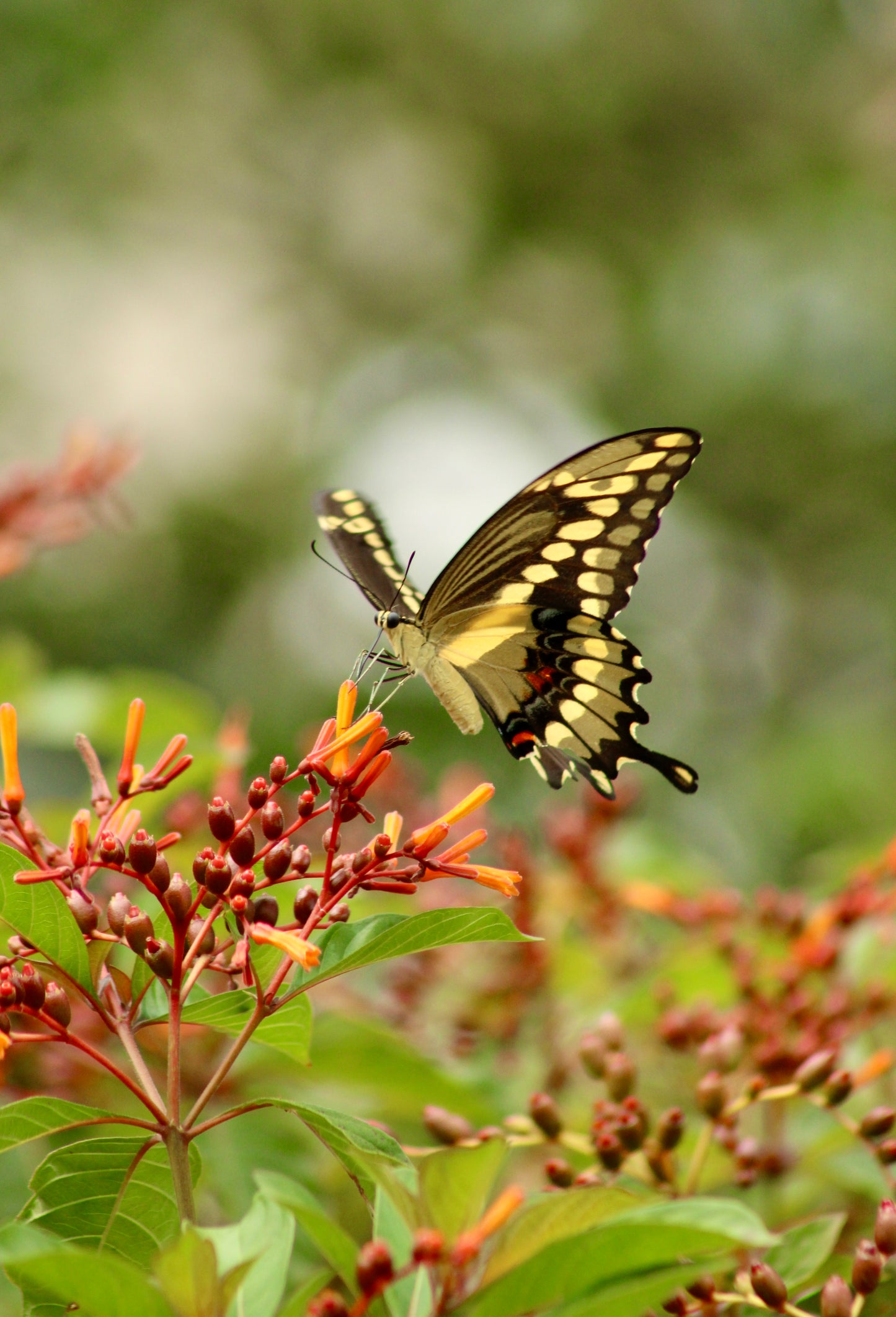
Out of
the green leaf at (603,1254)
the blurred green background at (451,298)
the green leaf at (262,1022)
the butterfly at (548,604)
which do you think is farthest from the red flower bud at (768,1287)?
the blurred green background at (451,298)

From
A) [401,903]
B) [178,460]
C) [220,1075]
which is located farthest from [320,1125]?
[178,460]

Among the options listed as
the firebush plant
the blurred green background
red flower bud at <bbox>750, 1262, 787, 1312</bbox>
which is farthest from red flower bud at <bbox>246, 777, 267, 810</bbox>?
the blurred green background

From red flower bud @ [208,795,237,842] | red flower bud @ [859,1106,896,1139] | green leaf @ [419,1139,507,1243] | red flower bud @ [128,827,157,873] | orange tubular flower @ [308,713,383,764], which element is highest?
orange tubular flower @ [308,713,383,764]

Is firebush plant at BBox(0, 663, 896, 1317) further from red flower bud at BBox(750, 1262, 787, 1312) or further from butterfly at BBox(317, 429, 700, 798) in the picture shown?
butterfly at BBox(317, 429, 700, 798)

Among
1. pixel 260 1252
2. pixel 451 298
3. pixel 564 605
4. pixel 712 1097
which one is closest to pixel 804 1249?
pixel 712 1097

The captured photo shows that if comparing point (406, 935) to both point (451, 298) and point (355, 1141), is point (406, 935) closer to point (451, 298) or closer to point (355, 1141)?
point (355, 1141)
